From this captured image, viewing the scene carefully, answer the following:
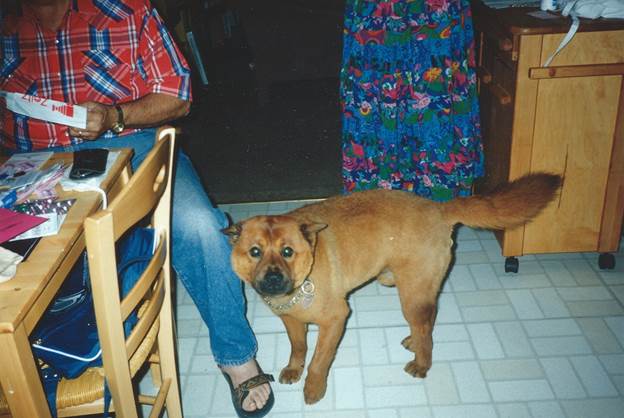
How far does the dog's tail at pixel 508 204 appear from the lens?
205cm

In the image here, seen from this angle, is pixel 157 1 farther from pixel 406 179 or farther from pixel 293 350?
pixel 293 350

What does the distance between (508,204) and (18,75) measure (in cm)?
229

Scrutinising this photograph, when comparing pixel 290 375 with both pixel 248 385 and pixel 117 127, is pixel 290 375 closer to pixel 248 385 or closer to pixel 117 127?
pixel 248 385

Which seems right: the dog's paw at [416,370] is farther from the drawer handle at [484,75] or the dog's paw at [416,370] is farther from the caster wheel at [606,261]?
the drawer handle at [484,75]

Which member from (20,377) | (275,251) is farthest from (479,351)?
(20,377)

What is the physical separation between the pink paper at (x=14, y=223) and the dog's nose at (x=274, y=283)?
777mm

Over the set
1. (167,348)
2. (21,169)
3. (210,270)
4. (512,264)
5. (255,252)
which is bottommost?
(512,264)

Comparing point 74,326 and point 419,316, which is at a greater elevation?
point 74,326

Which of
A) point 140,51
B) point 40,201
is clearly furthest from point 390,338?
point 140,51

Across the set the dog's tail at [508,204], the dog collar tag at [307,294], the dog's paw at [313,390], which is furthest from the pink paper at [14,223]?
the dog's tail at [508,204]

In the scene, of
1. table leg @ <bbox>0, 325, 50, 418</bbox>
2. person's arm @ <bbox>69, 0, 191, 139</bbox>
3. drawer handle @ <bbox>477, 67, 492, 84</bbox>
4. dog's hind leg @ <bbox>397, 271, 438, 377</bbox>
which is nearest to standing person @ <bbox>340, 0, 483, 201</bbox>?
drawer handle @ <bbox>477, 67, 492, 84</bbox>

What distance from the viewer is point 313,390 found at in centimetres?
212

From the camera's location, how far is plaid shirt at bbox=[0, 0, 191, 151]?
2.24 m

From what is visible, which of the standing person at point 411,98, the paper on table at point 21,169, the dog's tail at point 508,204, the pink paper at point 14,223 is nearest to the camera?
the pink paper at point 14,223
